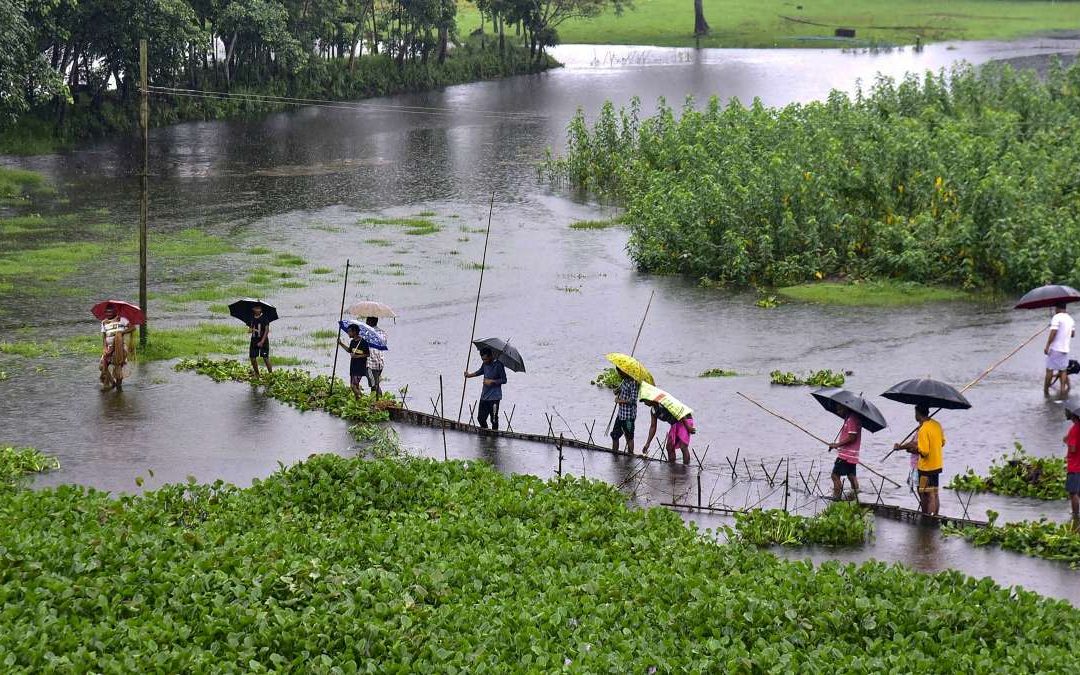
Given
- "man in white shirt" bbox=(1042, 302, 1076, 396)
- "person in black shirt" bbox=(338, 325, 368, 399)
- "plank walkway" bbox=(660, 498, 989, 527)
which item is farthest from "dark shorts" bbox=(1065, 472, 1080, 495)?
"person in black shirt" bbox=(338, 325, 368, 399)

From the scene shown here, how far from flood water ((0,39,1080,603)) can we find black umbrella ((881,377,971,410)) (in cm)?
147

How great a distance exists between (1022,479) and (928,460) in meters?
2.22

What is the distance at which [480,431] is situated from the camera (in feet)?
67.9

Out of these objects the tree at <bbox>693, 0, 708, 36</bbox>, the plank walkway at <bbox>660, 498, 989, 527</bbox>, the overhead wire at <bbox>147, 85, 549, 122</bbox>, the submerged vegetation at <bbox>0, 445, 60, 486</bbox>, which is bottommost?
the plank walkway at <bbox>660, 498, 989, 527</bbox>

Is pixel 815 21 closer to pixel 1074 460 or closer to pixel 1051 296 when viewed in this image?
pixel 1051 296

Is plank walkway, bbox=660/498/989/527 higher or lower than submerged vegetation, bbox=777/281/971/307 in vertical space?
lower

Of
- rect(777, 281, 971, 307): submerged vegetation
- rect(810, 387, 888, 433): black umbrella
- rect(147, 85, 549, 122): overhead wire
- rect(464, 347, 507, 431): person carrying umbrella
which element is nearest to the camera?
rect(810, 387, 888, 433): black umbrella

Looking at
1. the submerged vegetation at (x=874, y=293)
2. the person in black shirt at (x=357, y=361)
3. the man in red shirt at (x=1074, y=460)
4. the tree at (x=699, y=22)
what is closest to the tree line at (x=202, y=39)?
the tree at (x=699, y=22)

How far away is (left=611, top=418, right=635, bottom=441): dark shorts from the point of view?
64.0 feet

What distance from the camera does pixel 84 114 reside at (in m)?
54.2

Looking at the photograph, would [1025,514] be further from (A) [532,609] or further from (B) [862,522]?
(A) [532,609]

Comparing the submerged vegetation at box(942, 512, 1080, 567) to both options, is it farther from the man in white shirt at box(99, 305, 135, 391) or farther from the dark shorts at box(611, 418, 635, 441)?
the man in white shirt at box(99, 305, 135, 391)

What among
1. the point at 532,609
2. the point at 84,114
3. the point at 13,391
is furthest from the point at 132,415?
the point at 84,114

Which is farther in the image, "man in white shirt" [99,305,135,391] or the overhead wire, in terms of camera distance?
the overhead wire
